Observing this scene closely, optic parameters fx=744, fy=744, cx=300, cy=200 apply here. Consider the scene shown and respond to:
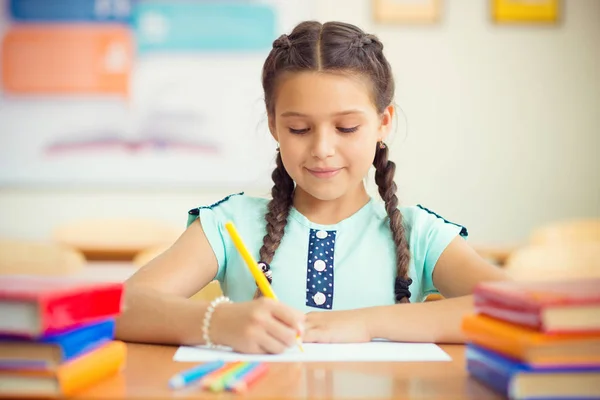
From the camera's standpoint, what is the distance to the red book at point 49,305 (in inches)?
26.6

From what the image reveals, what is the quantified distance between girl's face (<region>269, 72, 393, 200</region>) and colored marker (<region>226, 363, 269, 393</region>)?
1.76 ft

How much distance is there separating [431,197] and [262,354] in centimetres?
283

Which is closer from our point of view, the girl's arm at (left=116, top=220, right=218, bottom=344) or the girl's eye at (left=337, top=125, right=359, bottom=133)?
the girl's arm at (left=116, top=220, right=218, bottom=344)

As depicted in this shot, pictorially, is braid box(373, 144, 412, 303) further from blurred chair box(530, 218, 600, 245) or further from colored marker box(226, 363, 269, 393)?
blurred chair box(530, 218, 600, 245)

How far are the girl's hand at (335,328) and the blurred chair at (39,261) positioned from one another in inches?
69.2

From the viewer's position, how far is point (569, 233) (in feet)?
11.3

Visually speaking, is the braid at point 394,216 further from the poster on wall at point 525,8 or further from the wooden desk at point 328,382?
the poster on wall at point 525,8

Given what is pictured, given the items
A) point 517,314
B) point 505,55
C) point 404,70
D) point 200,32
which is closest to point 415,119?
point 404,70

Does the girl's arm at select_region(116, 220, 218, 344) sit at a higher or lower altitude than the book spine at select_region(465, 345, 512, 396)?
lower

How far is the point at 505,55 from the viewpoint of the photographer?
11.9 feet

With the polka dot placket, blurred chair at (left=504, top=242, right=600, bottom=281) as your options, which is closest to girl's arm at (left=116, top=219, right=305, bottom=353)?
the polka dot placket

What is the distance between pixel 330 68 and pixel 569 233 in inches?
97.1

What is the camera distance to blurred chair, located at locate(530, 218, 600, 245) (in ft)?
11.2

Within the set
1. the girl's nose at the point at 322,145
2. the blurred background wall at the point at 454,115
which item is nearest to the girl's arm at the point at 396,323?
the girl's nose at the point at 322,145
